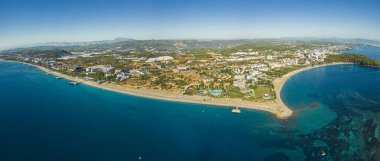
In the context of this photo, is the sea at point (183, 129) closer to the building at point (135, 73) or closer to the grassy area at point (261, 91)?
the grassy area at point (261, 91)

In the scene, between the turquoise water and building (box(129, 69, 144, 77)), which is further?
building (box(129, 69, 144, 77))

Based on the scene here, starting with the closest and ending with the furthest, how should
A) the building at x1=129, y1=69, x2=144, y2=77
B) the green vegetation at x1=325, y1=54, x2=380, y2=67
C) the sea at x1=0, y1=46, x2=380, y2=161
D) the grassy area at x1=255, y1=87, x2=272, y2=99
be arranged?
1. the sea at x1=0, y1=46, x2=380, y2=161
2. the grassy area at x1=255, y1=87, x2=272, y2=99
3. the building at x1=129, y1=69, x2=144, y2=77
4. the green vegetation at x1=325, y1=54, x2=380, y2=67

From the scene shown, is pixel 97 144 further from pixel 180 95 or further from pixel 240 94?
pixel 240 94

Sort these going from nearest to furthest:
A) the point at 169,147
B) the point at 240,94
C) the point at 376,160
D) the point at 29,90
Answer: the point at 376,160 → the point at 169,147 → the point at 240,94 → the point at 29,90

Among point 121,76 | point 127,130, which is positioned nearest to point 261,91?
point 127,130

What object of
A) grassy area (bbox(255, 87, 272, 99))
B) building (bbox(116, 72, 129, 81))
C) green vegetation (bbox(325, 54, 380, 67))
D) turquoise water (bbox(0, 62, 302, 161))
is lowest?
turquoise water (bbox(0, 62, 302, 161))

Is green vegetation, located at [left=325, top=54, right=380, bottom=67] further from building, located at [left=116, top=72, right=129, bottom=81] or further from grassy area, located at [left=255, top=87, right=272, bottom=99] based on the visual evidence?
building, located at [left=116, top=72, right=129, bottom=81]

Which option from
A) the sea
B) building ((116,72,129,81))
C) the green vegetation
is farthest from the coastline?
the green vegetation

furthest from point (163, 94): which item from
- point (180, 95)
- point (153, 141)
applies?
point (153, 141)
